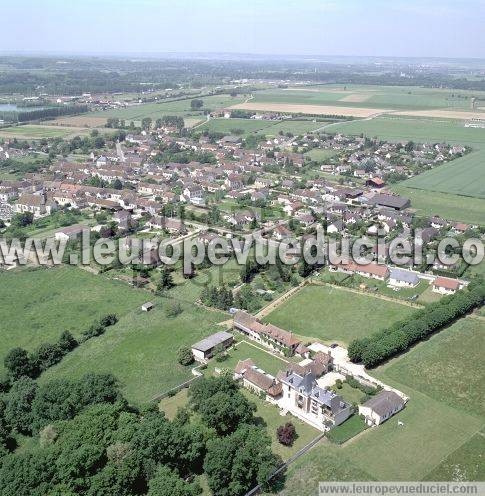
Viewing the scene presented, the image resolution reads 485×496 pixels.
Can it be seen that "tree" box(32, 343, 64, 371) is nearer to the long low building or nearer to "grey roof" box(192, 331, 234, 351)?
"grey roof" box(192, 331, 234, 351)

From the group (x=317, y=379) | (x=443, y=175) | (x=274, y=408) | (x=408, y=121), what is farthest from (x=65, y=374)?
(x=408, y=121)

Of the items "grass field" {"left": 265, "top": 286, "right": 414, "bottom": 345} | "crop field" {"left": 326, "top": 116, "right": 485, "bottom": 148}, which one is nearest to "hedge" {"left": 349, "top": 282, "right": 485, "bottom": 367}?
"grass field" {"left": 265, "top": 286, "right": 414, "bottom": 345}

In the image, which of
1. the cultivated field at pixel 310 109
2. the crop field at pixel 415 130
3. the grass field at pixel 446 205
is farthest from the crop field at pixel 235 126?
the grass field at pixel 446 205

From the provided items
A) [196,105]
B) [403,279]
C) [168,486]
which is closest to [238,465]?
[168,486]

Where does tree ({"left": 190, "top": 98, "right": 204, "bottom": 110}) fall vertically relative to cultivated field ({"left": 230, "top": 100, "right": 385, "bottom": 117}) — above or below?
above

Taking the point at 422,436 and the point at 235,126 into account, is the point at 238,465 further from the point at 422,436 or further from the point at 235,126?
the point at 235,126
